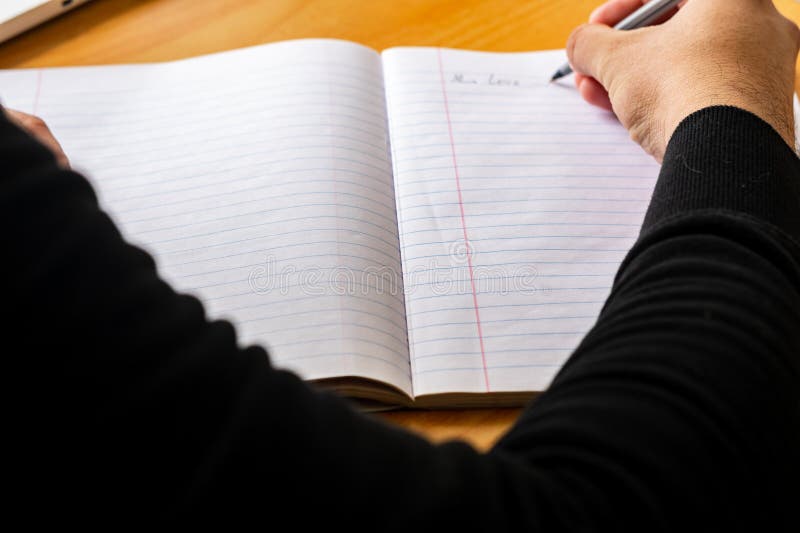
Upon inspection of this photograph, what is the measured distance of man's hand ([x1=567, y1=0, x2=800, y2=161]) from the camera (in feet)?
2.13

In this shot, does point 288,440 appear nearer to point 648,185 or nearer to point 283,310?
point 283,310

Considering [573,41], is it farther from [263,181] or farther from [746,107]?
[263,181]

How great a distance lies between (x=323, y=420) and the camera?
299mm

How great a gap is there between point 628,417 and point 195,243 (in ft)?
1.28

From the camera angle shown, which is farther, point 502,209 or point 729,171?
point 502,209

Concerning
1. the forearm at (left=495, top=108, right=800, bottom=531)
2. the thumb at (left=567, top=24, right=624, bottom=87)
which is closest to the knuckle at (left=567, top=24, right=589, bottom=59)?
the thumb at (left=567, top=24, right=624, bottom=87)

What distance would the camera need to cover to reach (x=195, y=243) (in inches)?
25.0

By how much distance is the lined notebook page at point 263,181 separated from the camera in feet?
1.90

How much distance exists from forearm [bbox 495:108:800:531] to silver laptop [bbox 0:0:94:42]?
687mm

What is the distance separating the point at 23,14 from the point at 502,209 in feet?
1.81

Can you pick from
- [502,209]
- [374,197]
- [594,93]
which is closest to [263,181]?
[374,197]

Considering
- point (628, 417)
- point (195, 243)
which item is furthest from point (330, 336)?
point (628, 417)

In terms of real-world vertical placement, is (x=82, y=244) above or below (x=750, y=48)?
above

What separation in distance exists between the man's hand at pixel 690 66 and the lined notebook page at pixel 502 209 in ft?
0.12
